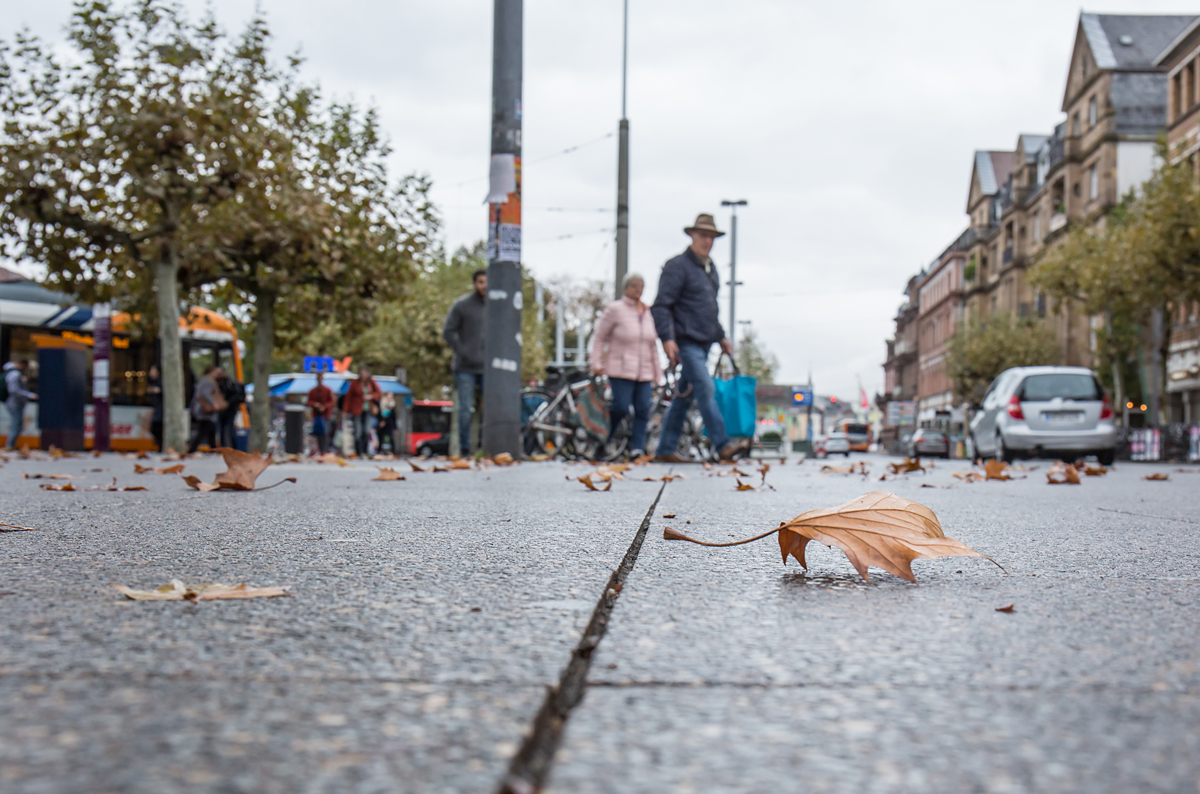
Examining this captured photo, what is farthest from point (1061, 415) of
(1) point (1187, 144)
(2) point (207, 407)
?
(1) point (1187, 144)

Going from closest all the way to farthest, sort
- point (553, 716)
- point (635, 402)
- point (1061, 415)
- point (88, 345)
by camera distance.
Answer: point (553, 716)
point (635, 402)
point (1061, 415)
point (88, 345)

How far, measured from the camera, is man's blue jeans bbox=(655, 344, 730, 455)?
367 inches

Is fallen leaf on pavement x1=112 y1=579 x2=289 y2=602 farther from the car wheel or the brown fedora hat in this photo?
the car wheel

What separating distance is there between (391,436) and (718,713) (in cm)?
3828

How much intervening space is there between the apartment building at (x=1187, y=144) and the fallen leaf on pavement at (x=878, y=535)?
38.3 meters

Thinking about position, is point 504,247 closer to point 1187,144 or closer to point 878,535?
point 878,535

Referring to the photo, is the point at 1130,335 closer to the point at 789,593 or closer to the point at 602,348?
the point at 602,348

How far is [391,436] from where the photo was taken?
38562 mm

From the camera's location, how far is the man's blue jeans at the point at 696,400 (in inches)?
367

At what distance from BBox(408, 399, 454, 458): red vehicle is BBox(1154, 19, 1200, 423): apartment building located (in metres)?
26.0

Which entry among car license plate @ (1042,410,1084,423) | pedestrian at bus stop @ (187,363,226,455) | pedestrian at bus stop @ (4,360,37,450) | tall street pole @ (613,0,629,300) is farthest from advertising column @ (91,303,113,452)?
car license plate @ (1042,410,1084,423)

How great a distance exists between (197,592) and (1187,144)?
133 feet

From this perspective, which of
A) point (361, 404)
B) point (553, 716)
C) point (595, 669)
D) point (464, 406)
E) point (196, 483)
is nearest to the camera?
point (553, 716)

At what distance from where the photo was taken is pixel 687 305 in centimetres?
959
